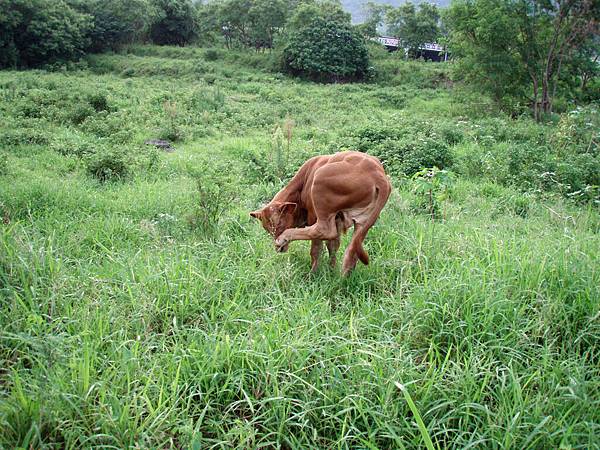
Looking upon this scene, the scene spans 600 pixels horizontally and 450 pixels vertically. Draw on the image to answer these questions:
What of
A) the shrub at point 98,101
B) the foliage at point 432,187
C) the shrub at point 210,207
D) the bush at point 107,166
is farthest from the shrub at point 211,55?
the foliage at point 432,187

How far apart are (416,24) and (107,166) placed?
31.7 meters

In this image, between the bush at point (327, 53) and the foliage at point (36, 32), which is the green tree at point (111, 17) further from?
the bush at point (327, 53)

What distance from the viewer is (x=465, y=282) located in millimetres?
3430

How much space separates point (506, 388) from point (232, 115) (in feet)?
47.4

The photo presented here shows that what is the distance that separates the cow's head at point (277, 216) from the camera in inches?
160

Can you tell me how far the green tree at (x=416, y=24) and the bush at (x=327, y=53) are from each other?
6524 mm

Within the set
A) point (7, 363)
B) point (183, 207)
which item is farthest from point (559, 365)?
point (183, 207)

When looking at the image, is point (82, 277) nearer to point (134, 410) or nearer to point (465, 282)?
point (134, 410)

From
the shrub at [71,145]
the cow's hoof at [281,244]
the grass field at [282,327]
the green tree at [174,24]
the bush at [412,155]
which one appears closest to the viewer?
the grass field at [282,327]

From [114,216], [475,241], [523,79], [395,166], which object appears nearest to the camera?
[475,241]

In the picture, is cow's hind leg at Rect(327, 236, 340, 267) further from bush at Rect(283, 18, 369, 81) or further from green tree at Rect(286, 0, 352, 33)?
green tree at Rect(286, 0, 352, 33)

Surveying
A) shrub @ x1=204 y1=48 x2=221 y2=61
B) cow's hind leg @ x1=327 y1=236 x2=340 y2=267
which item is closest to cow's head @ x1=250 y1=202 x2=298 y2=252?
cow's hind leg @ x1=327 y1=236 x2=340 y2=267

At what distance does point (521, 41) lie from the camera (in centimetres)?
1662

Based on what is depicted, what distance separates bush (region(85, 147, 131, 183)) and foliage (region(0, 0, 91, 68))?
22973 mm
